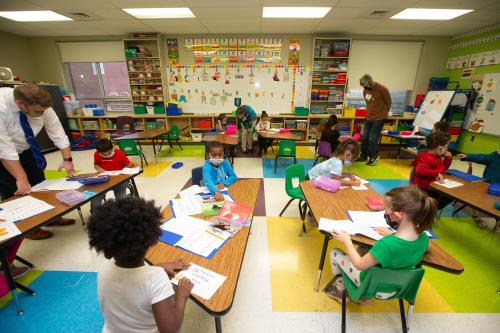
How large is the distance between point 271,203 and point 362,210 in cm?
171

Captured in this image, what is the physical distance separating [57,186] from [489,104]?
26.3 feet

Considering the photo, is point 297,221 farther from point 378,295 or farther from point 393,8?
point 393,8

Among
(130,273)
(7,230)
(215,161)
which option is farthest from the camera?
(215,161)

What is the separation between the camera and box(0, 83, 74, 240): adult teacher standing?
189 centimetres

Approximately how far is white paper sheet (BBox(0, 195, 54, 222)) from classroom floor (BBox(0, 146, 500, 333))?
2.43 ft

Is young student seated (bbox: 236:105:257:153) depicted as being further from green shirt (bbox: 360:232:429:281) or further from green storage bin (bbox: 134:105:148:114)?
green shirt (bbox: 360:232:429:281)

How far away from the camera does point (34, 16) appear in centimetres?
486

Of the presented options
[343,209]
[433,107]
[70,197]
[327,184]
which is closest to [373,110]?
[433,107]

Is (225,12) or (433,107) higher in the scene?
(225,12)

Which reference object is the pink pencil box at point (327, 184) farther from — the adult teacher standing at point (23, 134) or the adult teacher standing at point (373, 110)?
the adult teacher standing at point (373, 110)

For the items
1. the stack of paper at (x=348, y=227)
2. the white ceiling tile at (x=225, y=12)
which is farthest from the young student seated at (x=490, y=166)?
the white ceiling tile at (x=225, y=12)

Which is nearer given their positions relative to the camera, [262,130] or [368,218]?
[368,218]

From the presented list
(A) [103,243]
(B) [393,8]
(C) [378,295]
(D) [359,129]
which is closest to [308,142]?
(D) [359,129]

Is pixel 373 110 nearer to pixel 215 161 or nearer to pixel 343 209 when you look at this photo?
pixel 343 209
